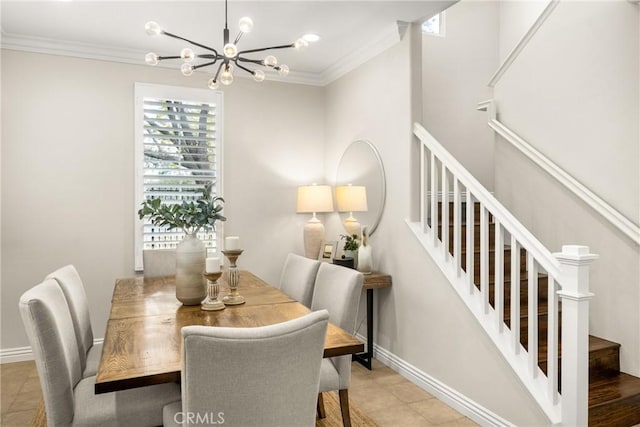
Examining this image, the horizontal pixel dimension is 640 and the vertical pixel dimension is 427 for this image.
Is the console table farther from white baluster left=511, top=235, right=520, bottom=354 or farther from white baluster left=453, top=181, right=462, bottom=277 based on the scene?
white baluster left=511, top=235, right=520, bottom=354

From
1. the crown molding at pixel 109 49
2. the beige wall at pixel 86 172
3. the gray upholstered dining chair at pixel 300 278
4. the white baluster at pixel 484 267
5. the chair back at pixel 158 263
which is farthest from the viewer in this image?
the beige wall at pixel 86 172

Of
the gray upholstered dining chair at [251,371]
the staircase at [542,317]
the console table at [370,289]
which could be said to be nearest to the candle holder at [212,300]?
the gray upholstered dining chair at [251,371]

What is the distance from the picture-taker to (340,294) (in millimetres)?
2375

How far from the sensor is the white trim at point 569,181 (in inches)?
107

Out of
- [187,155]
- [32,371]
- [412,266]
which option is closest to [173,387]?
[412,266]

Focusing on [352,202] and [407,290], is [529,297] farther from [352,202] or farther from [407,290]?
[352,202]

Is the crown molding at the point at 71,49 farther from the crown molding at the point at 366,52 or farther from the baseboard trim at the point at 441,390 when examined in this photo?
the baseboard trim at the point at 441,390

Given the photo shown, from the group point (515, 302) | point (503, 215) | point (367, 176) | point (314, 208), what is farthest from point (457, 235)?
point (314, 208)

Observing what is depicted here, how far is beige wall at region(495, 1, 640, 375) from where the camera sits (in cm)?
276

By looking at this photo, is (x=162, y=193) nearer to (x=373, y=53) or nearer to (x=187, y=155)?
(x=187, y=155)

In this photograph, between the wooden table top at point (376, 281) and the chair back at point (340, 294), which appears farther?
the wooden table top at point (376, 281)

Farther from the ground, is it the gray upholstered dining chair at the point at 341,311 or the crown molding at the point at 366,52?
the crown molding at the point at 366,52

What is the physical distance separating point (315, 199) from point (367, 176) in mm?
584

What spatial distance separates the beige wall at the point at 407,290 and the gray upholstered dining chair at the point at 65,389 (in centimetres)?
175
